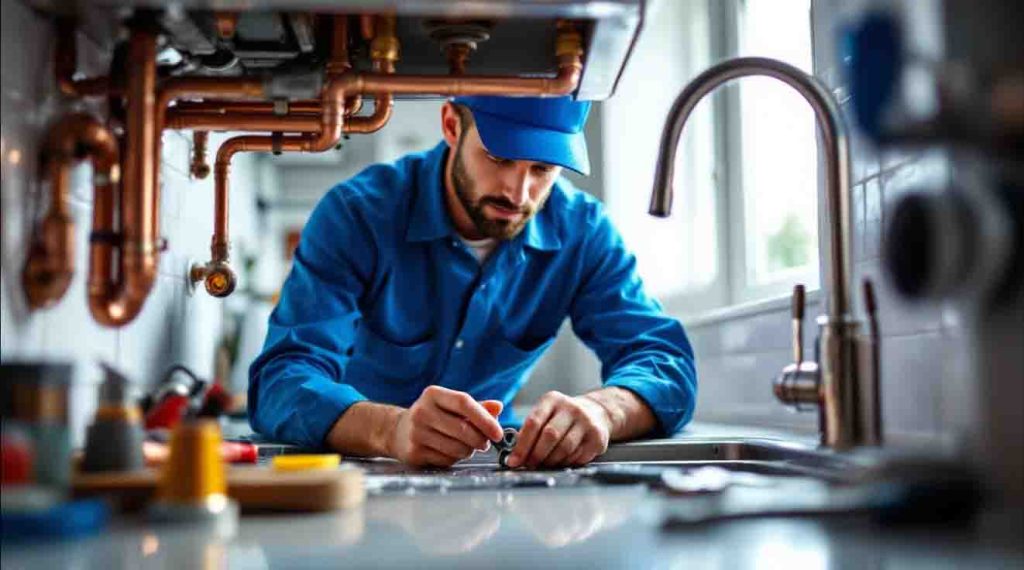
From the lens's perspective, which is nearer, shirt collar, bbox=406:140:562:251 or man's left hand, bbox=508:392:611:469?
man's left hand, bbox=508:392:611:469

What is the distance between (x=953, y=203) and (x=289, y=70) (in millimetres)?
742

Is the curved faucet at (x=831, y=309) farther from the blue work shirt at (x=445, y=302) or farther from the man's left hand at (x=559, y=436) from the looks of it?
the blue work shirt at (x=445, y=302)

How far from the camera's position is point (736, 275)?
234cm

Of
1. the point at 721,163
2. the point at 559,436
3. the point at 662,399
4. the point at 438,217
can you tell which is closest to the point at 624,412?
the point at 662,399

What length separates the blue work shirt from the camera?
1.51 metres

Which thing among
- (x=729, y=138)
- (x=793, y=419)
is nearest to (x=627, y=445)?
(x=793, y=419)

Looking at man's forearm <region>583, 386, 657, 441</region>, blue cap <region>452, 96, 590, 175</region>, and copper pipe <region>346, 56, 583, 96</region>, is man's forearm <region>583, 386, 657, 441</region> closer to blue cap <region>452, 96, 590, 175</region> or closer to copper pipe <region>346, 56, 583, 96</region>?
blue cap <region>452, 96, 590, 175</region>

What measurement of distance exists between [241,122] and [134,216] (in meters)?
0.27

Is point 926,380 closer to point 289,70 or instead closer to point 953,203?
point 953,203

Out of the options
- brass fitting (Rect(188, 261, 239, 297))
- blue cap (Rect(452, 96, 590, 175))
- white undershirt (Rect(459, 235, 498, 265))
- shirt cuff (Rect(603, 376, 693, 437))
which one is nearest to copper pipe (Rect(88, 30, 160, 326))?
brass fitting (Rect(188, 261, 239, 297))

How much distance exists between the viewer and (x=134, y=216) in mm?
905

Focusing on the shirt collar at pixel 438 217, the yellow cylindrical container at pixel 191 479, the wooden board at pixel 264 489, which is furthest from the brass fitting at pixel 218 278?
the yellow cylindrical container at pixel 191 479

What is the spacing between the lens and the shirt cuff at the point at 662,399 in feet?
4.80

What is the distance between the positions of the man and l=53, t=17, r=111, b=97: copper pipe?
51 centimetres
